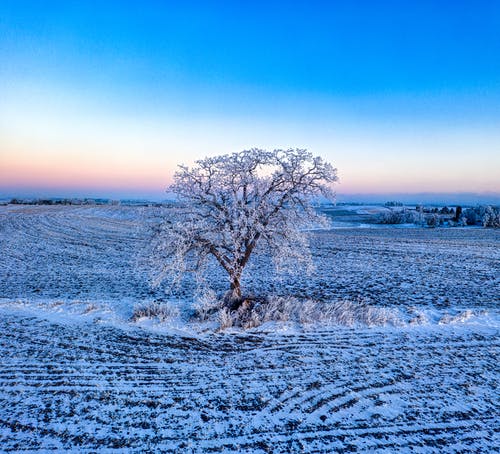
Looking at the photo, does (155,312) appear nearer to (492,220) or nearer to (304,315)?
(304,315)

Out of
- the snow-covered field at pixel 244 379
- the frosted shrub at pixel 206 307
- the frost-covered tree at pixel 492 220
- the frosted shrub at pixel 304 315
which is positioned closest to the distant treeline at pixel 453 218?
the frost-covered tree at pixel 492 220

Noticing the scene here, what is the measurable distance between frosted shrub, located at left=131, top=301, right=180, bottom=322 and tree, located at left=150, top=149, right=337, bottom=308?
1420 mm

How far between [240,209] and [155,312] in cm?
539

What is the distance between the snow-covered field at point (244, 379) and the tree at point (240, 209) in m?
1.85

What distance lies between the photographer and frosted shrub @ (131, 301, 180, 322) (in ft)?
39.3

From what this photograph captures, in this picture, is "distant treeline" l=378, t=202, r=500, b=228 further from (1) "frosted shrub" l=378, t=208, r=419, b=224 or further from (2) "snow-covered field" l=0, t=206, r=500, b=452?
(2) "snow-covered field" l=0, t=206, r=500, b=452

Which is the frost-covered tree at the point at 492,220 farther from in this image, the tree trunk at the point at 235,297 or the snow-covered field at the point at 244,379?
the tree trunk at the point at 235,297

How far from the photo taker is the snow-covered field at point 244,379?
598 cm

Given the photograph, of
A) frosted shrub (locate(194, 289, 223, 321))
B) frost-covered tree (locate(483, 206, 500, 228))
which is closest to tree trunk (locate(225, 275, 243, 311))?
frosted shrub (locate(194, 289, 223, 321))

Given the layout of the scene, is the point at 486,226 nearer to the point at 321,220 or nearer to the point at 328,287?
the point at 328,287

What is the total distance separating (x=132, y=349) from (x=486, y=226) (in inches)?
3411

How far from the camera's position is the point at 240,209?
38.0ft

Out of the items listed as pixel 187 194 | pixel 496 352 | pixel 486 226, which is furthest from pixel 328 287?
pixel 486 226

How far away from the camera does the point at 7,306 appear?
13.0m
